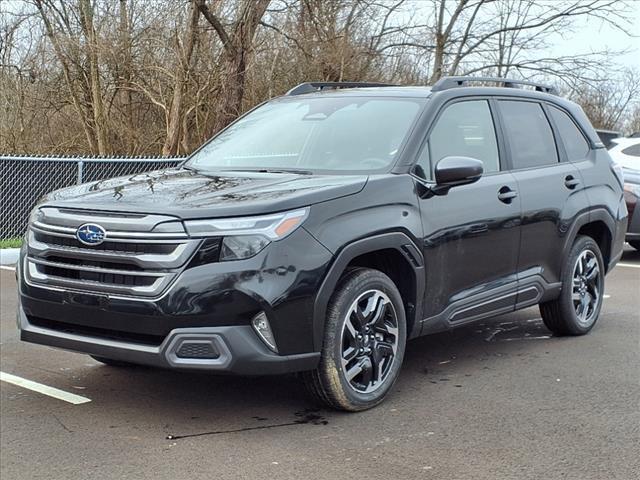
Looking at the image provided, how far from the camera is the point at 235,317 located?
3.89 m

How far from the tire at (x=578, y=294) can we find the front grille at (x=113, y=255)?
3.24 meters

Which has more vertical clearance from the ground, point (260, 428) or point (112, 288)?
point (112, 288)

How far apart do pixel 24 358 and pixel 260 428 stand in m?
2.25

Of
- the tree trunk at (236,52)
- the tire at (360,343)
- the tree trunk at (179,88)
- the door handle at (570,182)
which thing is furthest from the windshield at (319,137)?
the tree trunk at (179,88)

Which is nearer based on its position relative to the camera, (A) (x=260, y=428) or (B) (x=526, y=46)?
(A) (x=260, y=428)

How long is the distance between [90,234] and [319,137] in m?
1.71

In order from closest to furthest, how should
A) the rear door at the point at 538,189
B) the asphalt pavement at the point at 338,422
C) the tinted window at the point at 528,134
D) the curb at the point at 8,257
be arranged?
the asphalt pavement at the point at 338,422 < the rear door at the point at 538,189 < the tinted window at the point at 528,134 < the curb at the point at 8,257

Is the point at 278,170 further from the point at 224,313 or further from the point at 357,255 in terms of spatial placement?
the point at 224,313

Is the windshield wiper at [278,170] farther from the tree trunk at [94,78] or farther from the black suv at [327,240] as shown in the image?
the tree trunk at [94,78]

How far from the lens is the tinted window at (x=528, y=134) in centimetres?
571

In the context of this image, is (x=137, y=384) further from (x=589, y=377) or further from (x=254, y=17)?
(x=254, y=17)

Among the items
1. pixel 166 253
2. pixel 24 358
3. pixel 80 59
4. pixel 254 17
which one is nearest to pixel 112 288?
pixel 166 253

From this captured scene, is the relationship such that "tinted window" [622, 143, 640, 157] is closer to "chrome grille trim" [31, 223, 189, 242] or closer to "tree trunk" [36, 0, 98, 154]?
"chrome grille trim" [31, 223, 189, 242]

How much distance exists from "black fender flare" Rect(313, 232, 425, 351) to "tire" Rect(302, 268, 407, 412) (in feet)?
0.34
